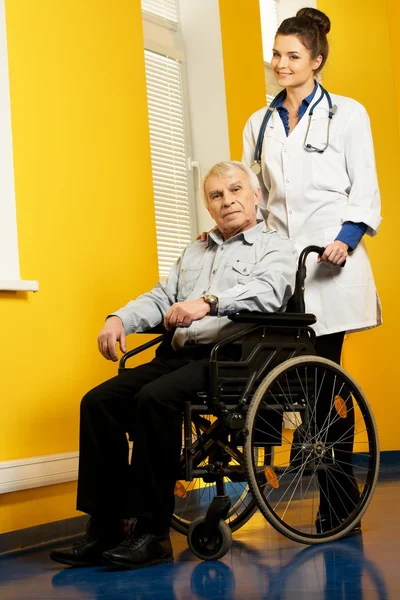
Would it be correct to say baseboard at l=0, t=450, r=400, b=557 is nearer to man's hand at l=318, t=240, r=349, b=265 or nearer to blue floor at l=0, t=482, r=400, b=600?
blue floor at l=0, t=482, r=400, b=600

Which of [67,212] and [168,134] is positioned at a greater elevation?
[168,134]

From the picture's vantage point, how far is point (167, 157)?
418 cm

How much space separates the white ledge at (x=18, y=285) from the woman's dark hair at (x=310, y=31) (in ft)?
3.54

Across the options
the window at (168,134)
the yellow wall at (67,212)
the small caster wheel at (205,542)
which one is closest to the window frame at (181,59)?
the window at (168,134)

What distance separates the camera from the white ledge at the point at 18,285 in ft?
9.27

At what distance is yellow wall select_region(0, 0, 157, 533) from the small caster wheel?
64cm

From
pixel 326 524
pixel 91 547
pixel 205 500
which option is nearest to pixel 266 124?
pixel 326 524

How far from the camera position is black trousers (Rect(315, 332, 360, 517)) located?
2748 millimetres

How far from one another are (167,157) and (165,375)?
1921 millimetres

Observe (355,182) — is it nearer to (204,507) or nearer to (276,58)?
(276,58)

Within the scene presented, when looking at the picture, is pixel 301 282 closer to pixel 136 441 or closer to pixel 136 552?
pixel 136 441

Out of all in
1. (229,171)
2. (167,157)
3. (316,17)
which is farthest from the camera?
(167,157)

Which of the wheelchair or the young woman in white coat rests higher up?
the young woman in white coat

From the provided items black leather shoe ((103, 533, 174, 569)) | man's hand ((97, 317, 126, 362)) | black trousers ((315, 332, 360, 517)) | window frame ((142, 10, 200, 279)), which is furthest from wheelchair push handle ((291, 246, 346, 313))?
window frame ((142, 10, 200, 279))
